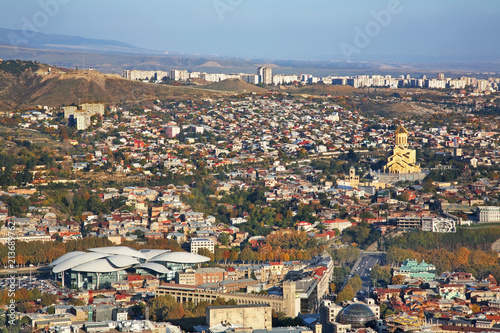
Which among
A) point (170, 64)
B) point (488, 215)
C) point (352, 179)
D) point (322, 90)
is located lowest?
point (488, 215)

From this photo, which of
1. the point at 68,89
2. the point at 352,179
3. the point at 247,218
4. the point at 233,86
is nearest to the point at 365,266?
the point at 247,218

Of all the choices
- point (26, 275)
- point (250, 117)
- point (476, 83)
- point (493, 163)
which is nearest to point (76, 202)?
point (26, 275)

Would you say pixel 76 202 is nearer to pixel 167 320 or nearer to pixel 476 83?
pixel 167 320

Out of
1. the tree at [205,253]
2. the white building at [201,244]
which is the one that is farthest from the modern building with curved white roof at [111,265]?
the white building at [201,244]

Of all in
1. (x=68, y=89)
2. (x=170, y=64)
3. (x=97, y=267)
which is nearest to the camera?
(x=97, y=267)

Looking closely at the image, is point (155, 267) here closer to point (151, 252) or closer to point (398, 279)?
point (151, 252)

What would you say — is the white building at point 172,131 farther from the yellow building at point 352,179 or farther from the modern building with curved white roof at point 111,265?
the modern building with curved white roof at point 111,265
